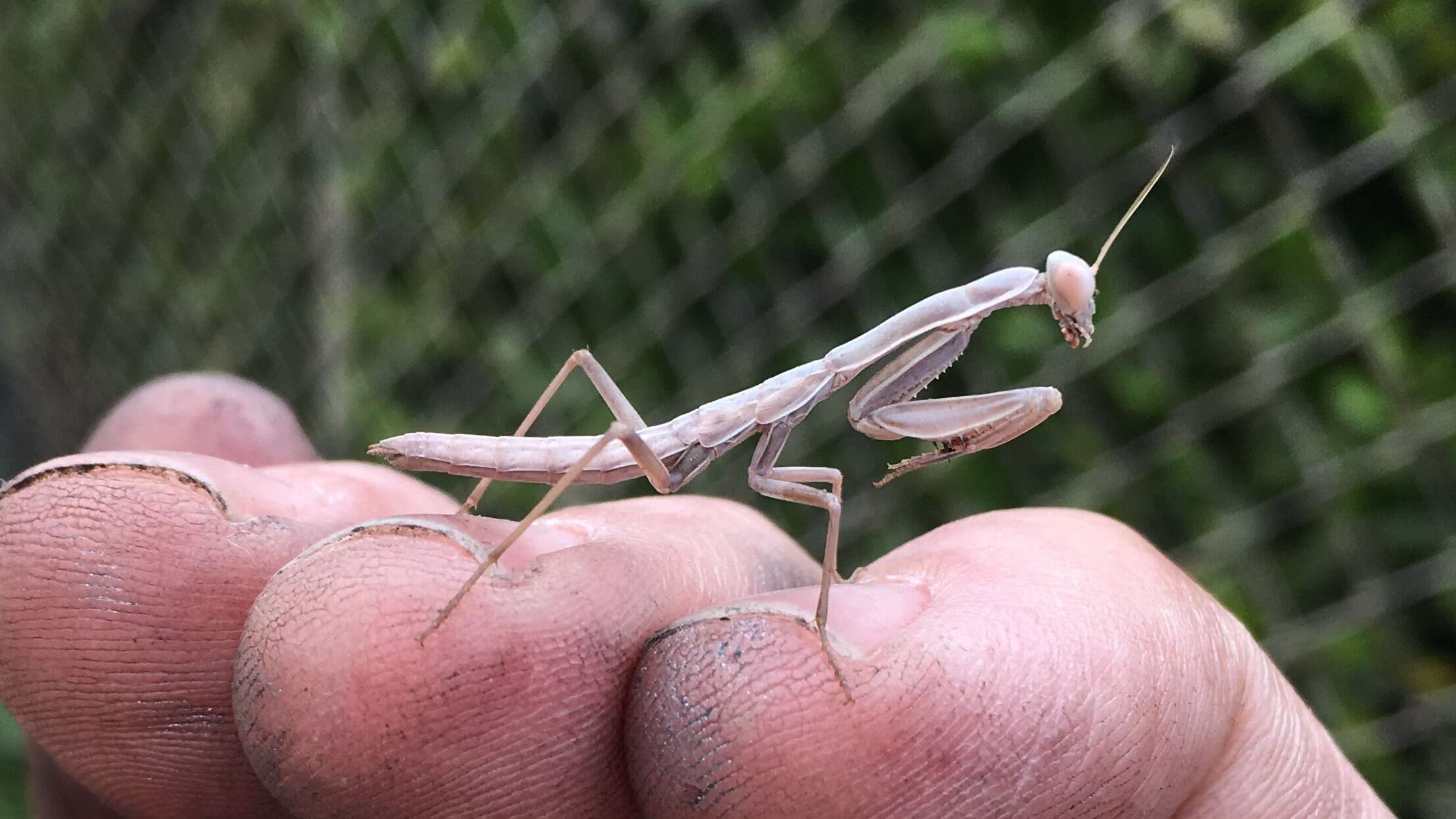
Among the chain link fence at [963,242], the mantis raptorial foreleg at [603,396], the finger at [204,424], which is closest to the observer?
the mantis raptorial foreleg at [603,396]

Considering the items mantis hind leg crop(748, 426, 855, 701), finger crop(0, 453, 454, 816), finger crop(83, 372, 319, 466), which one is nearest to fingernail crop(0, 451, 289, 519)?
finger crop(0, 453, 454, 816)

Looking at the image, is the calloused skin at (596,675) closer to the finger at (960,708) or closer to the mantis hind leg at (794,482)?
the finger at (960,708)

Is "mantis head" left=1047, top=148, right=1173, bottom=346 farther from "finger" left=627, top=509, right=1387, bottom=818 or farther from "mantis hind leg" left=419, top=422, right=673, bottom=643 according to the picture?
"mantis hind leg" left=419, top=422, right=673, bottom=643

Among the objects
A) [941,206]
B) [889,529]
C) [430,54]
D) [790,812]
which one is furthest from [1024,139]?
[430,54]

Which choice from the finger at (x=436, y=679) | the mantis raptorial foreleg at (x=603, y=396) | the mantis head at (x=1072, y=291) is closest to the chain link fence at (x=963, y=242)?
the mantis head at (x=1072, y=291)

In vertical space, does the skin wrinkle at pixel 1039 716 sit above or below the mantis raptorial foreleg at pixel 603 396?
below

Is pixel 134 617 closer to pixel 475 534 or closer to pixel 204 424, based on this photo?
pixel 475 534
